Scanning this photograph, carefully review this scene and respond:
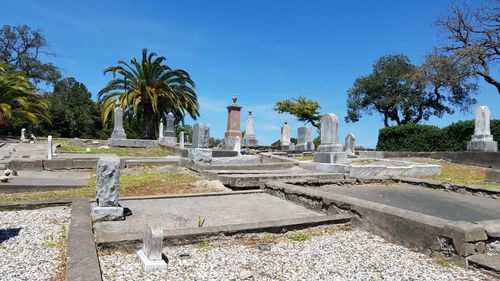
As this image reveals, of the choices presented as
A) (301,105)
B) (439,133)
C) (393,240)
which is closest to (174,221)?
(393,240)

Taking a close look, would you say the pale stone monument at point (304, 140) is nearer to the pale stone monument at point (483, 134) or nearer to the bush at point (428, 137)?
the bush at point (428, 137)

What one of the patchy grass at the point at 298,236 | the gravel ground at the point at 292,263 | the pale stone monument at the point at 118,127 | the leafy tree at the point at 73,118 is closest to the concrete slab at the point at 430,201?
the gravel ground at the point at 292,263

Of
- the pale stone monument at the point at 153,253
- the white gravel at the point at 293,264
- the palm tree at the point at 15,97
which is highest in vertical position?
the palm tree at the point at 15,97

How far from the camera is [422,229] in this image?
413 centimetres

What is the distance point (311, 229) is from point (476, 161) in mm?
12932

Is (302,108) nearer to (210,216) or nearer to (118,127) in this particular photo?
(118,127)

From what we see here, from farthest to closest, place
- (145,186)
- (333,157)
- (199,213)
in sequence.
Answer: (333,157) → (145,186) → (199,213)

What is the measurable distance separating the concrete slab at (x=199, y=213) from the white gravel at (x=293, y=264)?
0.46 metres

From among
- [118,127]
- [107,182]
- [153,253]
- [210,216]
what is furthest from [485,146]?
[118,127]

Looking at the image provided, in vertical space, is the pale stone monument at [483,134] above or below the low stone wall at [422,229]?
above

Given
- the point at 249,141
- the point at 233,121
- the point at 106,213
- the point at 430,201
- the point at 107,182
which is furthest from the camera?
the point at 249,141

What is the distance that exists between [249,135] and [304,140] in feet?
16.3

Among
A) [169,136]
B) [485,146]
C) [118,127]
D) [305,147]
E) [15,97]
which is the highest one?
[15,97]

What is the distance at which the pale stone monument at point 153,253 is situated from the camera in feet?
11.2
